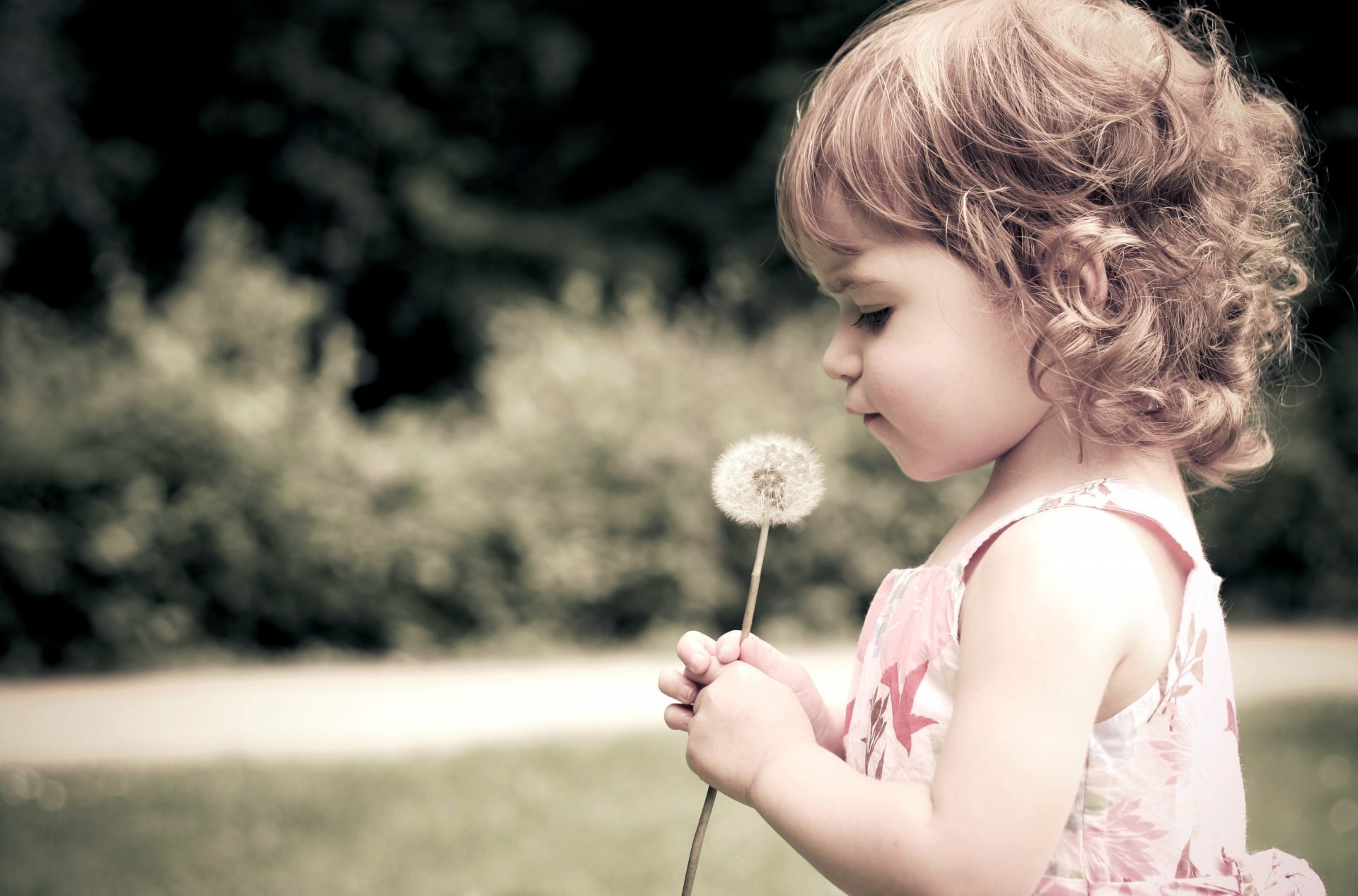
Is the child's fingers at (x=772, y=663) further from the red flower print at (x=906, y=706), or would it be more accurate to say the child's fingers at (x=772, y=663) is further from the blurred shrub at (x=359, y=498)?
the blurred shrub at (x=359, y=498)

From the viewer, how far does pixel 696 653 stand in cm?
144

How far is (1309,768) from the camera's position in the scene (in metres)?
4.48

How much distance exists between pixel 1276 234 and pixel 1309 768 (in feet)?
12.0

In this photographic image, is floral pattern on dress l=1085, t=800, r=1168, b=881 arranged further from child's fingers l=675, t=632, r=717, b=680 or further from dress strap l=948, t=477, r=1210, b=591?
child's fingers l=675, t=632, r=717, b=680

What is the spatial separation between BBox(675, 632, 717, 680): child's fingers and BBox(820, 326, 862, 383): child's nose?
37 cm

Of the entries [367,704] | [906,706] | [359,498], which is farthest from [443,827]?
[359,498]

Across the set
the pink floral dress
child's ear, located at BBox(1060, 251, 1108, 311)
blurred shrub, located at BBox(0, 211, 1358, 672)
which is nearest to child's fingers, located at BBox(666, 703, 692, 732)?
the pink floral dress

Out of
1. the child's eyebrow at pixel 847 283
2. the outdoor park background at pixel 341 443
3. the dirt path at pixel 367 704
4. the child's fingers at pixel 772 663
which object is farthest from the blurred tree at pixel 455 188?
the child's eyebrow at pixel 847 283

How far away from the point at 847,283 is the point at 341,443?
5.99 meters

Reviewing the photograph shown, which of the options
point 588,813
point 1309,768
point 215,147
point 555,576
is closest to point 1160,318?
point 588,813

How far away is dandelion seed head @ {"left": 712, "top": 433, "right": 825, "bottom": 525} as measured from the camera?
1.55 meters

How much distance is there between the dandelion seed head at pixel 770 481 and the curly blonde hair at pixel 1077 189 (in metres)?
0.29

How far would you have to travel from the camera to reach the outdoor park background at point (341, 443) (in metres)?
6.03

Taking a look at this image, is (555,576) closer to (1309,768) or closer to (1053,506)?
(1309,768)
